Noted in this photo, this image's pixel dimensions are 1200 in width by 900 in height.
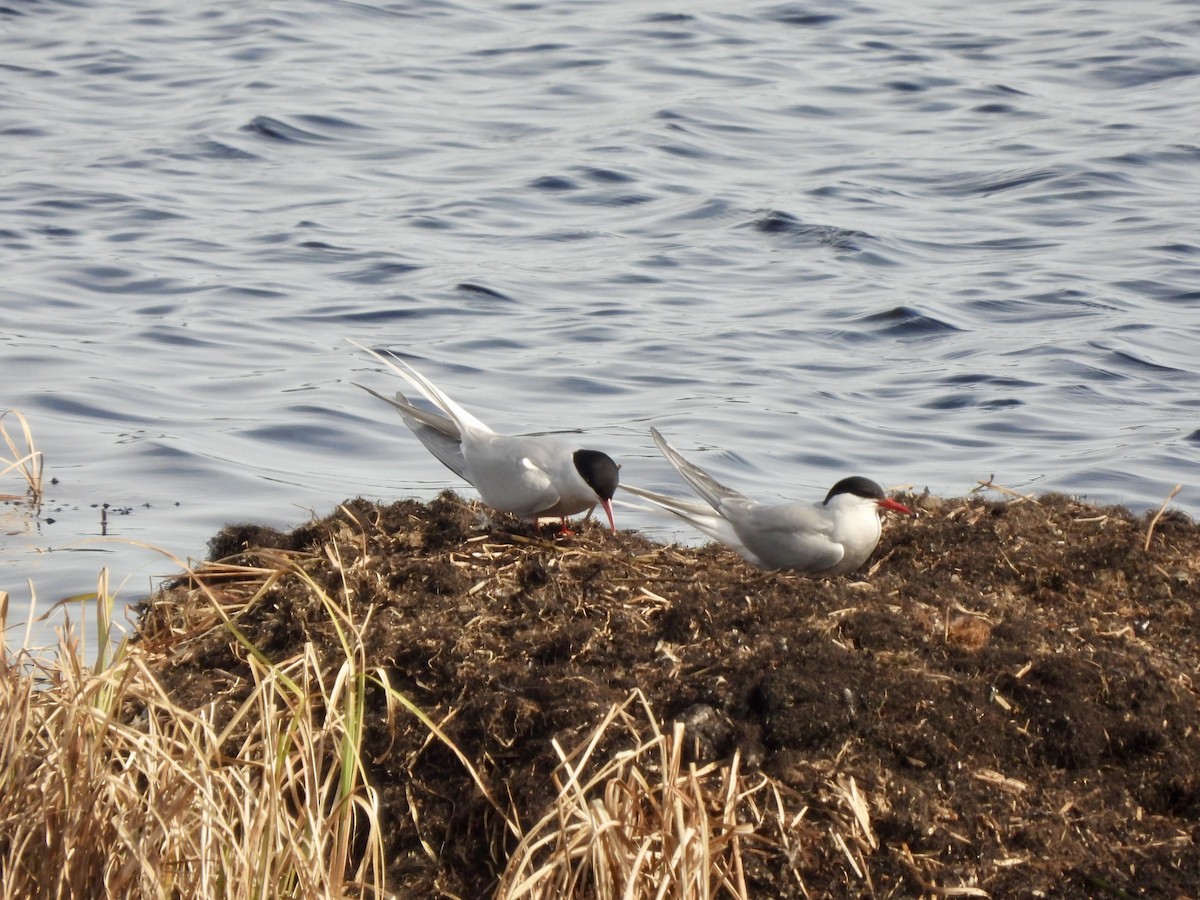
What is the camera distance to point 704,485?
6.05m

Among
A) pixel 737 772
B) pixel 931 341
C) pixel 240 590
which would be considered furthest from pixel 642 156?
pixel 737 772

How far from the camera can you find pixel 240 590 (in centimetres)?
496

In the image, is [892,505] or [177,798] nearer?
[177,798]

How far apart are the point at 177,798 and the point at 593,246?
1089 cm

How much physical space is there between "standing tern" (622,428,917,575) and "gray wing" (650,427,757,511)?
0.07 feet

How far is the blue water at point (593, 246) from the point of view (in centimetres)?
945

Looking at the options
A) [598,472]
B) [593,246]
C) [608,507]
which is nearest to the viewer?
[598,472]

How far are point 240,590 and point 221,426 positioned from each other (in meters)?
5.01

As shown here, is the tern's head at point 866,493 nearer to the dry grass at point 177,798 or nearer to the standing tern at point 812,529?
the standing tern at point 812,529

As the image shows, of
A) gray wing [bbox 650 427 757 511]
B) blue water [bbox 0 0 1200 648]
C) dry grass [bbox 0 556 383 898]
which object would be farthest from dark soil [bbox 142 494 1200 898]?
blue water [bbox 0 0 1200 648]

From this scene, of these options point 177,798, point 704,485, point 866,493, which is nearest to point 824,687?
point 866,493

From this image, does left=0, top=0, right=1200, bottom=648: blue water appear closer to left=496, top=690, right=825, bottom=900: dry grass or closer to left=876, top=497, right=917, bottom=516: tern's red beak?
left=876, top=497, right=917, bottom=516: tern's red beak

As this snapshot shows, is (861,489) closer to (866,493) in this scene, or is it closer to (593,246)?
(866,493)

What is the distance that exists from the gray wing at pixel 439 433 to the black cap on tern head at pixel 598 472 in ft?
2.76
